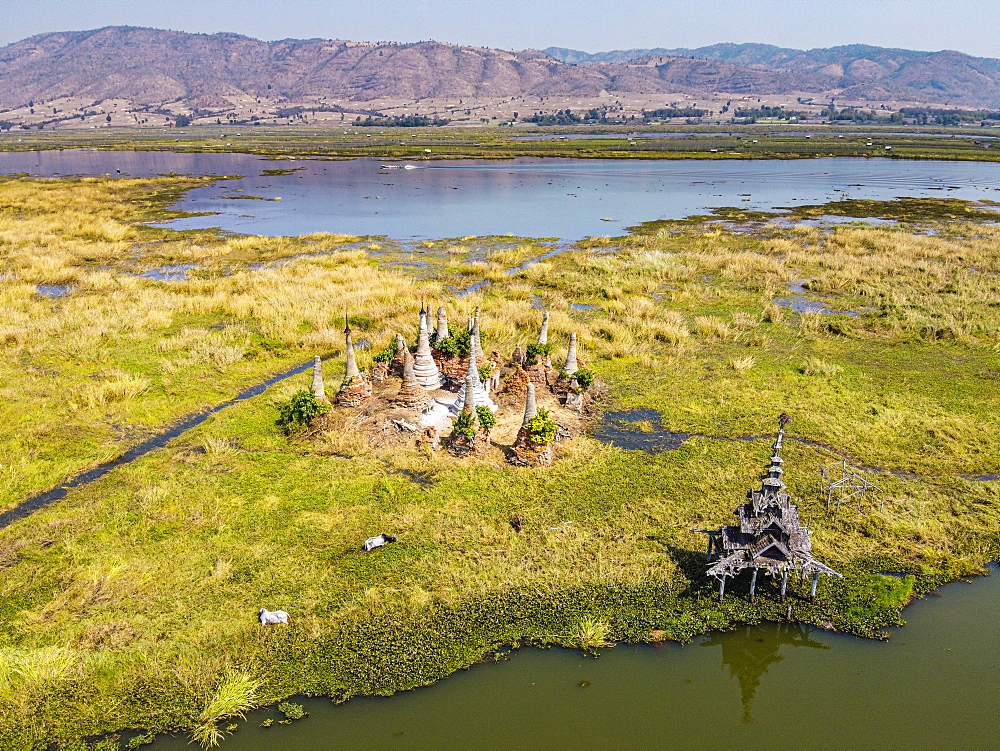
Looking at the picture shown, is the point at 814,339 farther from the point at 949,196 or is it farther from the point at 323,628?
the point at 949,196

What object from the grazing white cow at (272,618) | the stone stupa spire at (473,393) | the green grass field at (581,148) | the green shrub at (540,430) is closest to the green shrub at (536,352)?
the stone stupa spire at (473,393)

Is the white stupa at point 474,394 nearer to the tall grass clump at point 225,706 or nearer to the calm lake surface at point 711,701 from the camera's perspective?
the calm lake surface at point 711,701

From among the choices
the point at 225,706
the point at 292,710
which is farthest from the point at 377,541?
the point at 225,706

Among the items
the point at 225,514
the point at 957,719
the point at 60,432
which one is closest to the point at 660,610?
the point at 957,719

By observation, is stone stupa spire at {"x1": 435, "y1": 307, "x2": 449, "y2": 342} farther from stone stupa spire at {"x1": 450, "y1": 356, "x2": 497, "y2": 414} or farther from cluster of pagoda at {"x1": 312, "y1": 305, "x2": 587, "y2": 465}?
stone stupa spire at {"x1": 450, "y1": 356, "x2": 497, "y2": 414}

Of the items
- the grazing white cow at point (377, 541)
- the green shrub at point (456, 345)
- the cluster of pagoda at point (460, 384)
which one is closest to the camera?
the grazing white cow at point (377, 541)

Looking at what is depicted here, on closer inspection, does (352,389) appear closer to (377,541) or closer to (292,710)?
(377,541)
